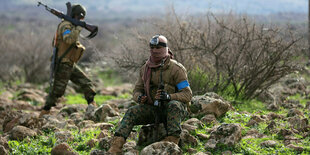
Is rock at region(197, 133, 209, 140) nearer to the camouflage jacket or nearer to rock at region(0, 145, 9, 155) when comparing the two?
the camouflage jacket

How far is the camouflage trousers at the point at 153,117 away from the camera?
405 cm

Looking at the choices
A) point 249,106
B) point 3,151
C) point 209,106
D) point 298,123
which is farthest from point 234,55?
point 3,151

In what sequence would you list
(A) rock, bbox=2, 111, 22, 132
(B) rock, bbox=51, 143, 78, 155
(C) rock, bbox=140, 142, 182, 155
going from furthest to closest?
(A) rock, bbox=2, 111, 22, 132
(B) rock, bbox=51, 143, 78, 155
(C) rock, bbox=140, 142, 182, 155

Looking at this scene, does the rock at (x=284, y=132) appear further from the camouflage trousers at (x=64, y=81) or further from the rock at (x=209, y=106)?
the camouflage trousers at (x=64, y=81)

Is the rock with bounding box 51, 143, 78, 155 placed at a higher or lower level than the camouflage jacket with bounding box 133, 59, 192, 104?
lower

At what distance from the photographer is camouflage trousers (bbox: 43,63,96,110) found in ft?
23.4

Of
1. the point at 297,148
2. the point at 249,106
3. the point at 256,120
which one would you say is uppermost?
the point at 297,148

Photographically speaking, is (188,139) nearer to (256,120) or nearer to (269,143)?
(269,143)

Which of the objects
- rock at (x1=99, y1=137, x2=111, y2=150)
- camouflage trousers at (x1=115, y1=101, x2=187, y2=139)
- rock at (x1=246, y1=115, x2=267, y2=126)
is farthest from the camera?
rock at (x1=246, y1=115, x2=267, y2=126)

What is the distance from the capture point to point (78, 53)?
23.7ft

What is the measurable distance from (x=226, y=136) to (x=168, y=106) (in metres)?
0.74

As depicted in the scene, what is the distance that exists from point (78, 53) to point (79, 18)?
0.66 meters

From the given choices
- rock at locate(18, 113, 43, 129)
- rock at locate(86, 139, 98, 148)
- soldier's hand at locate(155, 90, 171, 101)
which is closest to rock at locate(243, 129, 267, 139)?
soldier's hand at locate(155, 90, 171, 101)

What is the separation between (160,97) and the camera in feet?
13.4
